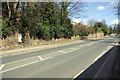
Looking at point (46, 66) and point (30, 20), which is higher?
point (30, 20)

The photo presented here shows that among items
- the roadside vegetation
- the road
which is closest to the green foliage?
the roadside vegetation

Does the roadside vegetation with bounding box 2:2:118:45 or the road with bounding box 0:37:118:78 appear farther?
the roadside vegetation with bounding box 2:2:118:45

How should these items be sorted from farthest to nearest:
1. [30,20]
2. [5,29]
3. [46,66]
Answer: [30,20] → [5,29] → [46,66]

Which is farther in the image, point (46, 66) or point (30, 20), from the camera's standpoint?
point (30, 20)

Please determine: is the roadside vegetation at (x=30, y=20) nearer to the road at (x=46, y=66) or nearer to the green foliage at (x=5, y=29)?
the green foliage at (x=5, y=29)

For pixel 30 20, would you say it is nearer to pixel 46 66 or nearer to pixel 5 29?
pixel 5 29

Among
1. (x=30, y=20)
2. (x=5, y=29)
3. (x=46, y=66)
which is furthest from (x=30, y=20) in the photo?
(x=46, y=66)

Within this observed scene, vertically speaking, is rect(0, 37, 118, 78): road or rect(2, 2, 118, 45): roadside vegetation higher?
rect(2, 2, 118, 45): roadside vegetation

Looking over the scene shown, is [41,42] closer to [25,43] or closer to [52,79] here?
[25,43]

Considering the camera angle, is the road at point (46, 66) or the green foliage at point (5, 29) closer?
the road at point (46, 66)

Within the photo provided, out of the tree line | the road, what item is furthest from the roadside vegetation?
the road

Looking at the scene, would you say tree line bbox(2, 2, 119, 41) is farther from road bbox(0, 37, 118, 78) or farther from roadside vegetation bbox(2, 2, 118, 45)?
road bbox(0, 37, 118, 78)

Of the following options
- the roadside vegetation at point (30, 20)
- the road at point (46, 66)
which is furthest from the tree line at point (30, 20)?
the road at point (46, 66)

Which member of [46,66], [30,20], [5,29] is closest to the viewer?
[46,66]
